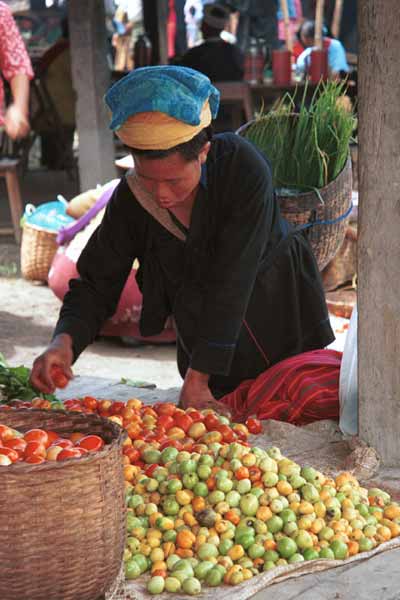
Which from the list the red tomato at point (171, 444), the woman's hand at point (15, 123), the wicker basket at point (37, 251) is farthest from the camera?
the wicker basket at point (37, 251)

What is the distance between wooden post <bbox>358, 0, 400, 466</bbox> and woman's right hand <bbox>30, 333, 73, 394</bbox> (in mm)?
916

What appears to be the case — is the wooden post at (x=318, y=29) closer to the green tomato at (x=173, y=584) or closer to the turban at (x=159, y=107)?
the turban at (x=159, y=107)

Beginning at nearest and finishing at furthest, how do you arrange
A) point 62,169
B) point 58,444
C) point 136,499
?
1. point 58,444
2. point 136,499
3. point 62,169

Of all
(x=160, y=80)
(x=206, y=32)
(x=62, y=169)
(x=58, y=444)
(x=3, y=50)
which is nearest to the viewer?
(x=58, y=444)

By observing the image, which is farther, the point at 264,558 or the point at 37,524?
the point at 264,558

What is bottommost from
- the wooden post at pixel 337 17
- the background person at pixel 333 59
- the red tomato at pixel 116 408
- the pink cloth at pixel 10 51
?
the wooden post at pixel 337 17

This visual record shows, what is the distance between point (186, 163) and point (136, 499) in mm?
953

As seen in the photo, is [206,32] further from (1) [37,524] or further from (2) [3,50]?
(1) [37,524]

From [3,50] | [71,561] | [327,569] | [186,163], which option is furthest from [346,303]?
[71,561]

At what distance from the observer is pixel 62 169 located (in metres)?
12.1

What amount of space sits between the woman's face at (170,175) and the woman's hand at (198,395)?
602 mm

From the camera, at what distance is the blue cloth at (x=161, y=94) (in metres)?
2.64

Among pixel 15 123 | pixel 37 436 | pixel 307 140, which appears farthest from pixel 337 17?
pixel 37 436

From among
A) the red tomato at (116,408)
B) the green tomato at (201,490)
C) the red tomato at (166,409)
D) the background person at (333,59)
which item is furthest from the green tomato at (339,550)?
the background person at (333,59)
